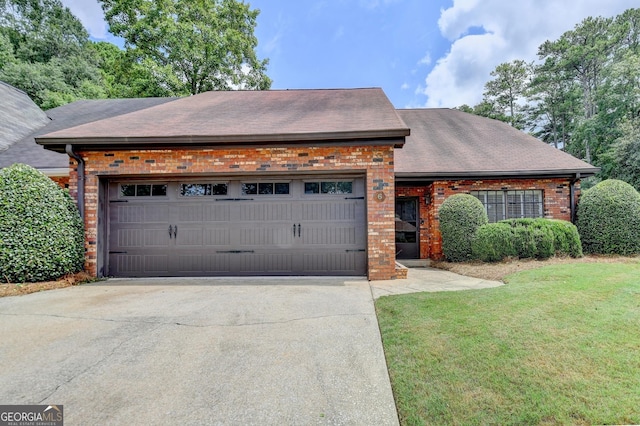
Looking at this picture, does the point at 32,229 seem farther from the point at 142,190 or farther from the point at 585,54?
the point at 585,54

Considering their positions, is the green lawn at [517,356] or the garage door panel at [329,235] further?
the garage door panel at [329,235]

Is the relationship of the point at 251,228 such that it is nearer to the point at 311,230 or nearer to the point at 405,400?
the point at 311,230

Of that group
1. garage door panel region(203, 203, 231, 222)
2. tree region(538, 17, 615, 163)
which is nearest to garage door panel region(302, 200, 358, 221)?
garage door panel region(203, 203, 231, 222)

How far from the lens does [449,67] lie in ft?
85.0

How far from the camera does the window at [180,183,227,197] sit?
630 cm

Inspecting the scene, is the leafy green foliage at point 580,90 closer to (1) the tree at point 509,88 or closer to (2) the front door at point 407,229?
(1) the tree at point 509,88

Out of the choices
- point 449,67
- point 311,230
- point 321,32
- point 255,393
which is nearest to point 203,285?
point 311,230

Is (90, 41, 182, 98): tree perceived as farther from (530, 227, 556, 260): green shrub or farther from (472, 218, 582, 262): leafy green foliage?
(530, 227, 556, 260): green shrub

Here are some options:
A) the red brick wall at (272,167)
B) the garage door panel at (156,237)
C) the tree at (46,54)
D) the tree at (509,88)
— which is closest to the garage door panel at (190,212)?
the garage door panel at (156,237)

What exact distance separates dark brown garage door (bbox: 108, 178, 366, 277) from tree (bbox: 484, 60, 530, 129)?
2619 centimetres

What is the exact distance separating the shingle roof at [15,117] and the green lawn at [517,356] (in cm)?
1237

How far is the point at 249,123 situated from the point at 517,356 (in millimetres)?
6233

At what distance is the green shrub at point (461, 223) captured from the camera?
7301 mm

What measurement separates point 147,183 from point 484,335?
678cm
